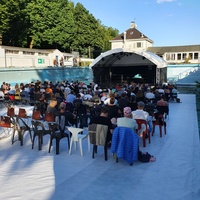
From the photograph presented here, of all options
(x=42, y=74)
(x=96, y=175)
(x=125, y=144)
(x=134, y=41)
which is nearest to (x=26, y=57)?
(x=42, y=74)

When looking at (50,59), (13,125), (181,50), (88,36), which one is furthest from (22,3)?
(13,125)

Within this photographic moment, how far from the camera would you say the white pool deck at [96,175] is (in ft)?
13.1

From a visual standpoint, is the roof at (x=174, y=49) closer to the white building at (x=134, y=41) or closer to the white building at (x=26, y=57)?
the white building at (x=134, y=41)

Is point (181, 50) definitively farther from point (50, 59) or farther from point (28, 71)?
point (28, 71)

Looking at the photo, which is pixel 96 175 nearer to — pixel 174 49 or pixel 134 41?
A: pixel 174 49

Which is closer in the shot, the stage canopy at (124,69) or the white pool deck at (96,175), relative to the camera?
the white pool deck at (96,175)

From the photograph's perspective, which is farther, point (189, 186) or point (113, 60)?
point (113, 60)

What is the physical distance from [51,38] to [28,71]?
20358 mm

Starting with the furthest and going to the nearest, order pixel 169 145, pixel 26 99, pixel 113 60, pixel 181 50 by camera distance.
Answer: pixel 181 50, pixel 113 60, pixel 26 99, pixel 169 145

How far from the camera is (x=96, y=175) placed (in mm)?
4707

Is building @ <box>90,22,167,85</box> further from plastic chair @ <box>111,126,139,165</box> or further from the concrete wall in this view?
plastic chair @ <box>111,126,139,165</box>

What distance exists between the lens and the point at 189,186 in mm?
4250

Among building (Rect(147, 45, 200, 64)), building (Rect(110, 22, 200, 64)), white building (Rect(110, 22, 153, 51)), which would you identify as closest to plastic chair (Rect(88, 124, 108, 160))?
building (Rect(110, 22, 200, 64))

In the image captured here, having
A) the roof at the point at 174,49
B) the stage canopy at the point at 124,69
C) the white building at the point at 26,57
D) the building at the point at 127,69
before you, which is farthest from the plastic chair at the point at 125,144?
the roof at the point at 174,49
